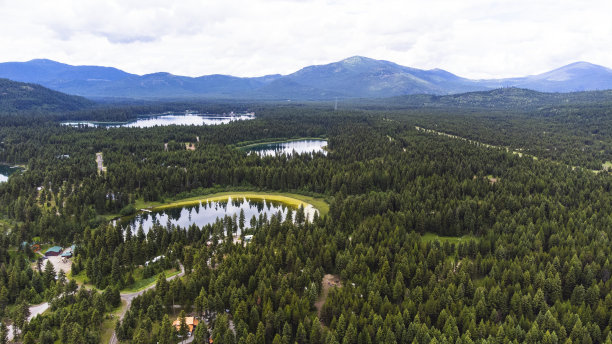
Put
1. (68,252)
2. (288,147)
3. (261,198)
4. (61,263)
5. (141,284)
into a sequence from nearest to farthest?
(141,284) < (61,263) < (68,252) < (261,198) < (288,147)

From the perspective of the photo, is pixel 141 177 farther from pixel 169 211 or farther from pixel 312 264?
pixel 312 264

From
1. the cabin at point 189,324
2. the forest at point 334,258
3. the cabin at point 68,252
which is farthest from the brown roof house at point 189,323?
the cabin at point 68,252

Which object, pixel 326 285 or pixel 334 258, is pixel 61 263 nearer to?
pixel 326 285

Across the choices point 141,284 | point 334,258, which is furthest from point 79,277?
point 334,258

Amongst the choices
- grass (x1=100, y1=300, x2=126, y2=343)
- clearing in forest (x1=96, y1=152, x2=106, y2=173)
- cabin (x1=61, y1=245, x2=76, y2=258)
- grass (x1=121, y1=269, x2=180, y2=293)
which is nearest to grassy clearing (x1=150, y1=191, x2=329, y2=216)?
cabin (x1=61, y1=245, x2=76, y2=258)

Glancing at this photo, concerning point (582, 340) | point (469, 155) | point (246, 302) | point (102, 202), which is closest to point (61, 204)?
point (102, 202)

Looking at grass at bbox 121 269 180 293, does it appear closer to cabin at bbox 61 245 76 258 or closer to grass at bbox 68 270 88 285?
grass at bbox 68 270 88 285

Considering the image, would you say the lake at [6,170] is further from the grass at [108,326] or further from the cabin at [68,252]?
the grass at [108,326]
